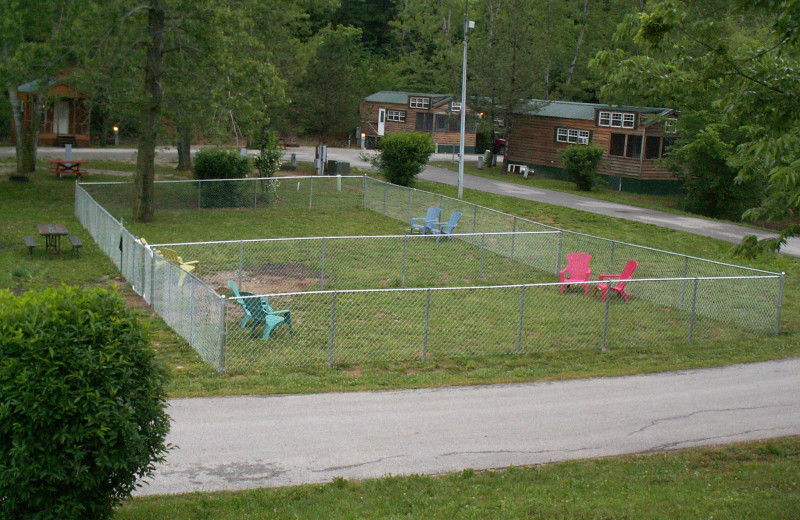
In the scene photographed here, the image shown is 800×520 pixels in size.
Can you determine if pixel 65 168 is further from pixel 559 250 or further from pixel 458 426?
pixel 458 426

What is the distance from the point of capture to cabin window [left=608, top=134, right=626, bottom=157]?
43.5m

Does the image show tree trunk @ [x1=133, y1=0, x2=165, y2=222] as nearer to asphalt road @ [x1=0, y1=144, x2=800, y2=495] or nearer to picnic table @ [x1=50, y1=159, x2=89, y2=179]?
picnic table @ [x1=50, y1=159, x2=89, y2=179]

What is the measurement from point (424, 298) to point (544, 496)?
29.8 ft

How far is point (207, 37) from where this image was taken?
80.5ft

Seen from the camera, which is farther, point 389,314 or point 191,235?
point 191,235

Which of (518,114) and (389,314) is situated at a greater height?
(518,114)

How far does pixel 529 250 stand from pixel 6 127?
37515mm

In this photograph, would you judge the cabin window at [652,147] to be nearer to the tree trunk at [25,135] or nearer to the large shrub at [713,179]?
the large shrub at [713,179]

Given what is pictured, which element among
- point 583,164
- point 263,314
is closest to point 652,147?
point 583,164

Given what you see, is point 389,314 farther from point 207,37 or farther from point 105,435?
point 207,37

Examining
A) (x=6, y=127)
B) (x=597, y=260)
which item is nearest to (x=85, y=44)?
(x=597, y=260)

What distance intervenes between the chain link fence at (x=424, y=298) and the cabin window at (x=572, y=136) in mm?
21944

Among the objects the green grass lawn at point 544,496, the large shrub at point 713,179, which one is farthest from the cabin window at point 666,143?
the green grass lawn at point 544,496

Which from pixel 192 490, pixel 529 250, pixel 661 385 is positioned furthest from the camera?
pixel 529 250
